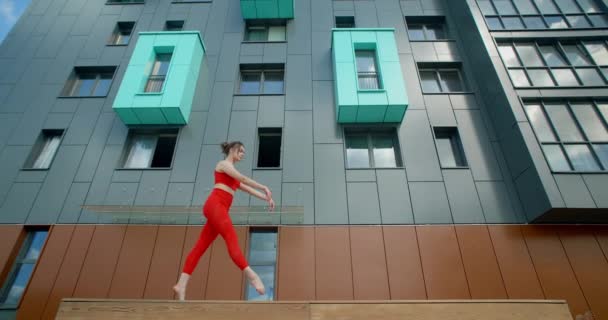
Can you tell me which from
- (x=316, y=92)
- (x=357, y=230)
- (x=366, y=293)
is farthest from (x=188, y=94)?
(x=366, y=293)

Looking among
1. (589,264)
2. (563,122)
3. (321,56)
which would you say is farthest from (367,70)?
(589,264)

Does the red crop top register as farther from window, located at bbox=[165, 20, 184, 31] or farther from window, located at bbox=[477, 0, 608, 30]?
window, located at bbox=[477, 0, 608, 30]

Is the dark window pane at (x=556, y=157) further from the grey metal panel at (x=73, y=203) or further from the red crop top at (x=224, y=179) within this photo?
the grey metal panel at (x=73, y=203)

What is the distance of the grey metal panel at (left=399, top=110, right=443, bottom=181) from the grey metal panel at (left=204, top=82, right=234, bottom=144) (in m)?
6.15

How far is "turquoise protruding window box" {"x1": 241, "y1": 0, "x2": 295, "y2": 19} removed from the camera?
1291cm

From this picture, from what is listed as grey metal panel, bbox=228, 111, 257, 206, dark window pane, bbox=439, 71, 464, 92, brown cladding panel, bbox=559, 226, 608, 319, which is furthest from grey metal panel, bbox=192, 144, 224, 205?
brown cladding panel, bbox=559, 226, 608, 319

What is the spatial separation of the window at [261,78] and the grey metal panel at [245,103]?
808mm

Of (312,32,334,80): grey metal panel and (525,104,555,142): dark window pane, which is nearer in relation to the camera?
(525,104,555,142): dark window pane

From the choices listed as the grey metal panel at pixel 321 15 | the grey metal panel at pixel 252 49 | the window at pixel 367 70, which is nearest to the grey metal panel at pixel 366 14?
the grey metal panel at pixel 321 15

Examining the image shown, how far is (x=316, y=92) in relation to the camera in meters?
11.1

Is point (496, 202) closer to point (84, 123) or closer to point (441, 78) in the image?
point (441, 78)

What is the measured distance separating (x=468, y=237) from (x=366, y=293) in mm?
3339

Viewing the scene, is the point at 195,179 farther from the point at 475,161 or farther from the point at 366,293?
the point at 475,161

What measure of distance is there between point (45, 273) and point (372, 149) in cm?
1024
